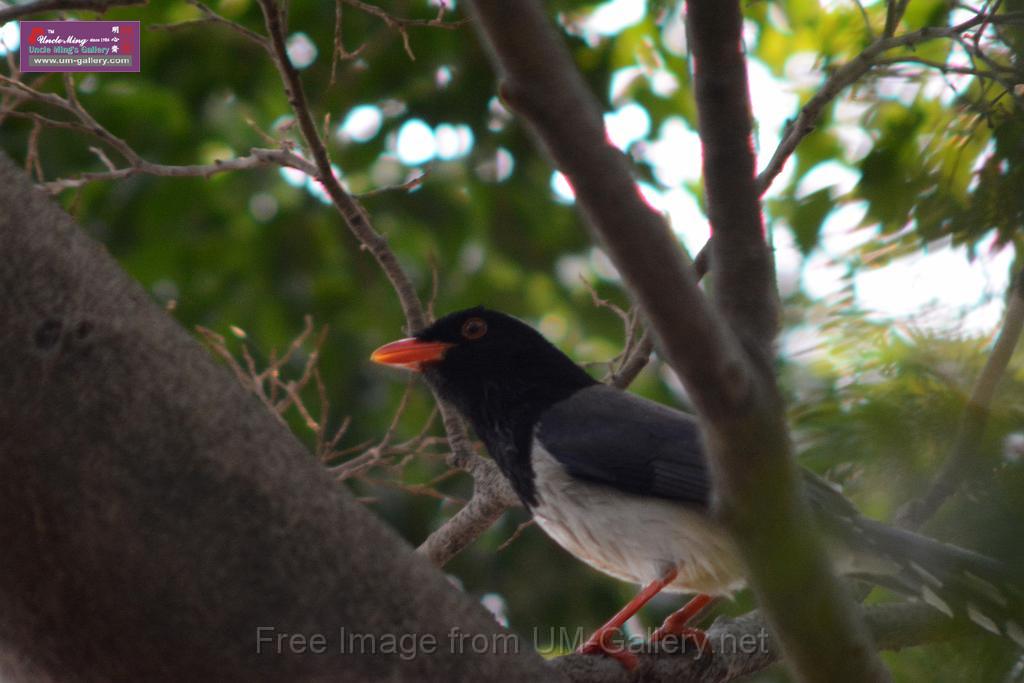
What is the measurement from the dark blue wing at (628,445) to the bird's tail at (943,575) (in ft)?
2.23

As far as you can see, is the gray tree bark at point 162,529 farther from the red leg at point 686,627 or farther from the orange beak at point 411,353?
the orange beak at point 411,353

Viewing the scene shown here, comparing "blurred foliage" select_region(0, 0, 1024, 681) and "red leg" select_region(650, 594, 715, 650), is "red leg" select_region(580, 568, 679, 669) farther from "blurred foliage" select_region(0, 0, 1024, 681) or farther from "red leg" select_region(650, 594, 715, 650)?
"blurred foliage" select_region(0, 0, 1024, 681)

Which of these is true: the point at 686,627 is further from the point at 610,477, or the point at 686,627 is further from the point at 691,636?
the point at 610,477

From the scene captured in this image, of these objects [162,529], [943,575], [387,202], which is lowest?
[943,575]

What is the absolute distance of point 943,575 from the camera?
8.83ft

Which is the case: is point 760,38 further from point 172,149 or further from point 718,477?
point 718,477

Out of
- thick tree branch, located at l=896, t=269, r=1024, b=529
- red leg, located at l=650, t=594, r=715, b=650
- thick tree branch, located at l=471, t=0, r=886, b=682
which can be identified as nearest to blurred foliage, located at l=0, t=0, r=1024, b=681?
red leg, located at l=650, t=594, r=715, b=650

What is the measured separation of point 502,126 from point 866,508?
4.97 m

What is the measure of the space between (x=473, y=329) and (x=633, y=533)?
1369mm

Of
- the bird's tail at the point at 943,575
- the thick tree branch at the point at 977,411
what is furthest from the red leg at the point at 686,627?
the thick tree branch at the point at 977,411

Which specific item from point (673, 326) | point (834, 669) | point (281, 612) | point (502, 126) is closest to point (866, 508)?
point (834, 669)

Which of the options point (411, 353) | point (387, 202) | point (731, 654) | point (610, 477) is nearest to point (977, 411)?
point (731, 654)

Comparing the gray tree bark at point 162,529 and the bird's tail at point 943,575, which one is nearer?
the gray tree bark at point 162,529

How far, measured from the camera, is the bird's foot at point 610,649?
334 cm
